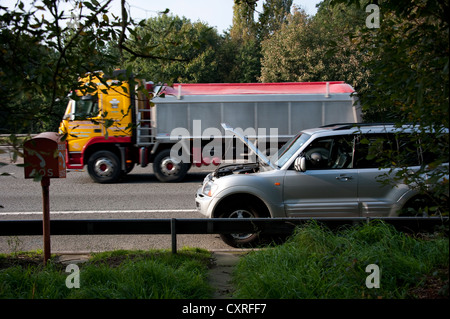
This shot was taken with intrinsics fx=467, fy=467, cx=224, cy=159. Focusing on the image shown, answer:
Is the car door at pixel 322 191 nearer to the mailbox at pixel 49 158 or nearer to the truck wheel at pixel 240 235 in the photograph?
the truck wheel at pixel 240 235

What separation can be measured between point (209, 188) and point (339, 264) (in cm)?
320

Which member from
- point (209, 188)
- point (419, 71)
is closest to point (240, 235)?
point (209, 188)

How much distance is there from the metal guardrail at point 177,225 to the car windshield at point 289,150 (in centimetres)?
159

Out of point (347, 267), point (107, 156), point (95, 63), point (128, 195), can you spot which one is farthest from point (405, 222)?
point (107, 156)

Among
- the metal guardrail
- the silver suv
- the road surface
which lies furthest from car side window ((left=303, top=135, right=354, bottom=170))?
the road surface

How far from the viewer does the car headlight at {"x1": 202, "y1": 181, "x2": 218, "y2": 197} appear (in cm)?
700

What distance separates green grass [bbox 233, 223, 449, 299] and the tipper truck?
8.93 metres

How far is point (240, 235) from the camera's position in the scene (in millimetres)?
6836

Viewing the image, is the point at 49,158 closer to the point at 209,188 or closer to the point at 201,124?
the point at 209,188

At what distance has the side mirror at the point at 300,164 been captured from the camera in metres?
6.72

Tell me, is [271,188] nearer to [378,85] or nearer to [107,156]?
[378,85]

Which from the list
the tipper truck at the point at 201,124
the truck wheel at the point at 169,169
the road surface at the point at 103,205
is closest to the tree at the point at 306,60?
the tipper truck at the point at 201,124

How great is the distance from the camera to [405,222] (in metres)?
5.56
